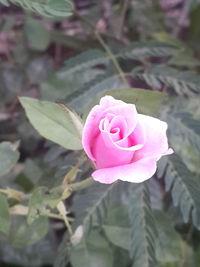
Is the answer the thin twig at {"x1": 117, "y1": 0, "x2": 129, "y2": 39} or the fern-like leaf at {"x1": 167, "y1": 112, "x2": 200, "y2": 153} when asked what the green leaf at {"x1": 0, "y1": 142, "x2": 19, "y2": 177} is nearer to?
the fern-like leaf at {"x1": 167, "y1": 112, "x2": 200, "y2": 153}

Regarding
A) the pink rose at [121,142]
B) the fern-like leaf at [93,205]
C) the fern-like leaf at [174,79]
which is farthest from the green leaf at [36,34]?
the pink rose at [121,142]

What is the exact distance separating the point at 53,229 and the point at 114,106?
61 cm

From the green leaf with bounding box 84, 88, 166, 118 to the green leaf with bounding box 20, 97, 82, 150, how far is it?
0.10ft

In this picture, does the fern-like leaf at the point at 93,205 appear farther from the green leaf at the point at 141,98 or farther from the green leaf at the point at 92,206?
the green leaf at the point at 141,98

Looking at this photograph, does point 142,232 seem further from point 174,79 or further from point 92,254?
point 174,79

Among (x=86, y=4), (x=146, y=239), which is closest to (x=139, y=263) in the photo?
(x=146, y=239)

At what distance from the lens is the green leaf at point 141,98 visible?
654 millimetres

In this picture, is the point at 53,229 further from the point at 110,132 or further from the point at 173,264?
the point at 110,132

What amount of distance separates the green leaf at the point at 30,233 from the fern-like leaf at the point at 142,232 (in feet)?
0.44

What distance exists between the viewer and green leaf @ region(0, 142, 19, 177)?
73 cm

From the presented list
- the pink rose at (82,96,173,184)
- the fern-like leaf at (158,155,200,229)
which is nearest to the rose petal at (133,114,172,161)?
the pink rose at (82,96,173,184)

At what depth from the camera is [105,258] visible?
92 centimetres

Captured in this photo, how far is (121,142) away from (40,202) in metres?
0.18

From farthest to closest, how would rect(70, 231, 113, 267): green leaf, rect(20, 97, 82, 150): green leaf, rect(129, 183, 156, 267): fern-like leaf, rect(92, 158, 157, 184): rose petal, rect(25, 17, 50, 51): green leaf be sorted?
rect(25, 17, 50, 51): green leaf → rect(70, 231, 113, 267): green leaf → rect(129, 183, 156, 267): fern-like leaf → rect(20, 97, 82, 150): green leaf → rect(92, 158, 157, 184): rose petal
